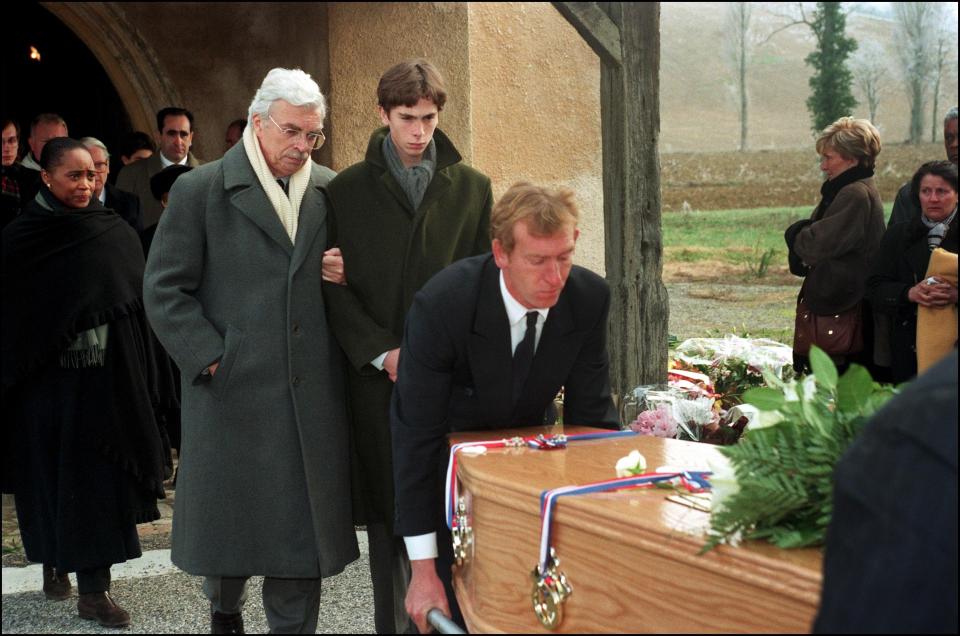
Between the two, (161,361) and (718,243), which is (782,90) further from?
(161,361)

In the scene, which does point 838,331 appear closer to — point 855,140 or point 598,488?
point 855,140

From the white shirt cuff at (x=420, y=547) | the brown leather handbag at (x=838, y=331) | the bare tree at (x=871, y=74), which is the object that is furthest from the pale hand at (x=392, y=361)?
the bare tree at (x=871, y=74)

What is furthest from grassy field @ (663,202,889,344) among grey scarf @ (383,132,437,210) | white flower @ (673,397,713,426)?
grey scarf @ (383,132,437,210)

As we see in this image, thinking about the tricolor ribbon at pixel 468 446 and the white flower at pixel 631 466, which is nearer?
the white flower at pixel 631 466

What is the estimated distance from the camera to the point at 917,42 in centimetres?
2694

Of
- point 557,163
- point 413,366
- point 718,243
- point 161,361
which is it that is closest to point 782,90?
point 718,243

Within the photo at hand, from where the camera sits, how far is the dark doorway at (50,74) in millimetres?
12664

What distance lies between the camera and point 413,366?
291 cm

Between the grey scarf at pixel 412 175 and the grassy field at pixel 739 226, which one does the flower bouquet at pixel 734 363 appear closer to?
the grey scarf at pixel 412 175

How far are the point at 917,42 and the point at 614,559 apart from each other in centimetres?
2760

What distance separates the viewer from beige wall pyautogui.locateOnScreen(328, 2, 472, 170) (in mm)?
8039

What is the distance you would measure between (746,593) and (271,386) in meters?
2.19

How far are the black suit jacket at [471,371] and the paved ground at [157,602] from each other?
189cm

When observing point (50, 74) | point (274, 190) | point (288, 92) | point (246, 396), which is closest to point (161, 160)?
point (274, 190)
